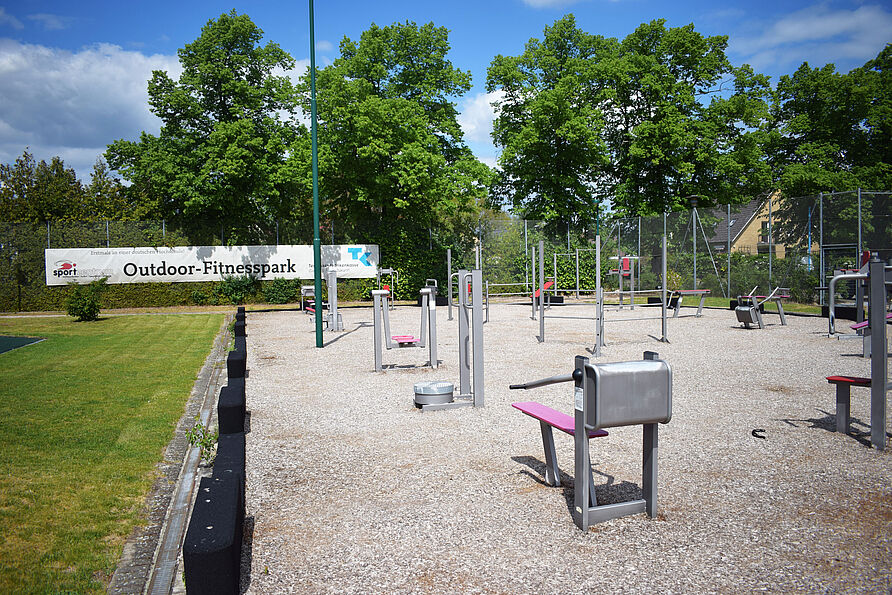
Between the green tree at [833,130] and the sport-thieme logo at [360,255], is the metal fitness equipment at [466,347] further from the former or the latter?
Result: the green tree at [833,130]

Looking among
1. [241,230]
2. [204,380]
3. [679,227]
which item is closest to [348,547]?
[204,380]

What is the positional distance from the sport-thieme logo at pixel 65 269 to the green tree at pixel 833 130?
3191 centimetres

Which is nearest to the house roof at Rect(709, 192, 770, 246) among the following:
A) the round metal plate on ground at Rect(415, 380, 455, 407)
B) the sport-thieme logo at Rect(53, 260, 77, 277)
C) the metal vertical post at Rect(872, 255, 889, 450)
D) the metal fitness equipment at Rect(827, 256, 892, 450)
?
the metal fitness equipment at Rect(827, 256, 892, 450)

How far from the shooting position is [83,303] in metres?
19.5

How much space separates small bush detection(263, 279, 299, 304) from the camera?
86.4 ft

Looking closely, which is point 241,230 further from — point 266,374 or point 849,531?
point 849,531

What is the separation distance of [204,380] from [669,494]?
699cm

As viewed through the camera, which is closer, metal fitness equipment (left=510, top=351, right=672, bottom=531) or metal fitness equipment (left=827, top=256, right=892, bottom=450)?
metal fitness equipment (left=510, top=351, right=672, bottom=531)

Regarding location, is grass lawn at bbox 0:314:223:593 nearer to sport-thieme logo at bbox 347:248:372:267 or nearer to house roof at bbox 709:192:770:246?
sport-thieme logo at bbox 347:248:372:267

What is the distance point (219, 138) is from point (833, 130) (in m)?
29.9

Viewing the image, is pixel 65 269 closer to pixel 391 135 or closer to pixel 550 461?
pixel 391 135

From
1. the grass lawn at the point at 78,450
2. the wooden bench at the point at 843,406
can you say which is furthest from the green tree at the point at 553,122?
the wooden bench at the point at 843,406

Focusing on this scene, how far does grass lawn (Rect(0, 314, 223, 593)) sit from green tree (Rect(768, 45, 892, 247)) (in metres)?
30.9

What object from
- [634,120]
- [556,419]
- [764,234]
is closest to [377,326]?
[556,419]
